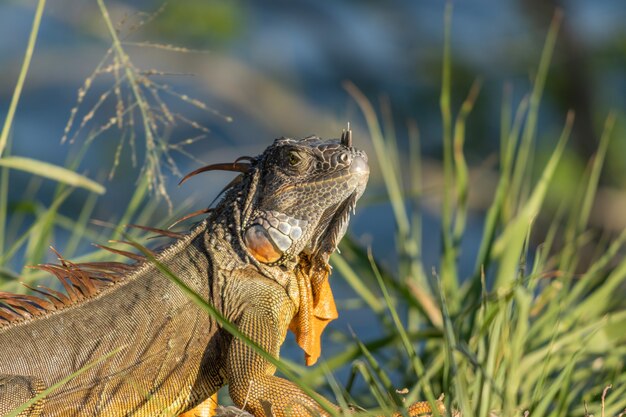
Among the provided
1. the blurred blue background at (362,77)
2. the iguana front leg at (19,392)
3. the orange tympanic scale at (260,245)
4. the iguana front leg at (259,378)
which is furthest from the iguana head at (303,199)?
the blurred blue background at (362,77)

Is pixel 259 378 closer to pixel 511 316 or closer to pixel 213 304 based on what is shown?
pixel 213 304

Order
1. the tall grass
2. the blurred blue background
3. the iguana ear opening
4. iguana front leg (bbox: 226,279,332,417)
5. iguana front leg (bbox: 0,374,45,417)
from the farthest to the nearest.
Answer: the blurred blue background, the iguana ear opening, the tall grass, iguana front leg (bbox: 226,279,332,417), iguana front leg (bbox: 0,374,45,417)

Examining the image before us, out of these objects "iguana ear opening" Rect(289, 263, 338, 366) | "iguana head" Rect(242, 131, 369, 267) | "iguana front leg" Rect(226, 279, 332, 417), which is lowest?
"iguana front leg" Rect(226, 279, 332, 417)

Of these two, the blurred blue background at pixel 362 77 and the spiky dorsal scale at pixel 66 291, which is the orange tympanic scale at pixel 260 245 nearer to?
the spiky dorsal scale at pixel 66 291

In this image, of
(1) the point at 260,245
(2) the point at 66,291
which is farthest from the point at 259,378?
(2) the point at 66,291

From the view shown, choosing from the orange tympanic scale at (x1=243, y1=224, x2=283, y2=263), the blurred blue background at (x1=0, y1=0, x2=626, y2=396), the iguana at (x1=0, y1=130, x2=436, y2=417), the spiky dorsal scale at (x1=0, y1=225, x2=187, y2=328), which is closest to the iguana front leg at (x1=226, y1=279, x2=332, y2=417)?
the iguana at (x1=0, y1=130, x2=436, y2=417)

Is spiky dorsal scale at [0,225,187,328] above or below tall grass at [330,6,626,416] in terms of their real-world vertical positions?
below

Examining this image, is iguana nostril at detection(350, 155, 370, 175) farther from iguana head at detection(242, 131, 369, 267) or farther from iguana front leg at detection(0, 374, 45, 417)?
iguana front leg at detection(0, 374, 45, 417)

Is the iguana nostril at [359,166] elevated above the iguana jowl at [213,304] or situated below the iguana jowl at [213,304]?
above
